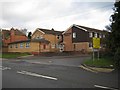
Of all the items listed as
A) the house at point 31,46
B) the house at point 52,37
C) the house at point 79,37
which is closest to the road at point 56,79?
the house at point 31,46

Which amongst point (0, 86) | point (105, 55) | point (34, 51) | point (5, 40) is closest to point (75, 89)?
point (0, 86)

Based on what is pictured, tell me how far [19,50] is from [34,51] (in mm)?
5173

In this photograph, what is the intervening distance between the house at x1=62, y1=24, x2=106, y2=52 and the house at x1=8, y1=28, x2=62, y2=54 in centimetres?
295

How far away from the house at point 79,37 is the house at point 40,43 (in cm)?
295

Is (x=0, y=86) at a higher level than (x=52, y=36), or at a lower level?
lower

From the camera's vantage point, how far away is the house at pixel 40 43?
165 ft

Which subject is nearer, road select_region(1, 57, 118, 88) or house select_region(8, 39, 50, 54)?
road select_region(1, 57, 118, 88)

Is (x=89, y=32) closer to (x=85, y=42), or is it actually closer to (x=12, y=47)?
(x=85, y=42)

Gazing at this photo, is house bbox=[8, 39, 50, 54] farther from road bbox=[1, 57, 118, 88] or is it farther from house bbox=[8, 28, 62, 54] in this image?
road bbox=[1, 57, 118, 88]

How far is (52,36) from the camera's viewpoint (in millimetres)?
60281

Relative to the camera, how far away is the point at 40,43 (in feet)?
168

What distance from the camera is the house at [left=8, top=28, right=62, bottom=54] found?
1981 inches

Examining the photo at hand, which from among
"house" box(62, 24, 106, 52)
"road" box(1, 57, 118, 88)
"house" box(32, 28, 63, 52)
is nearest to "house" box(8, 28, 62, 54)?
"house" box(32, 28, 63, 52)

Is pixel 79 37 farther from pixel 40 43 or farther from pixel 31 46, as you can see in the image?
pixel 31 46
